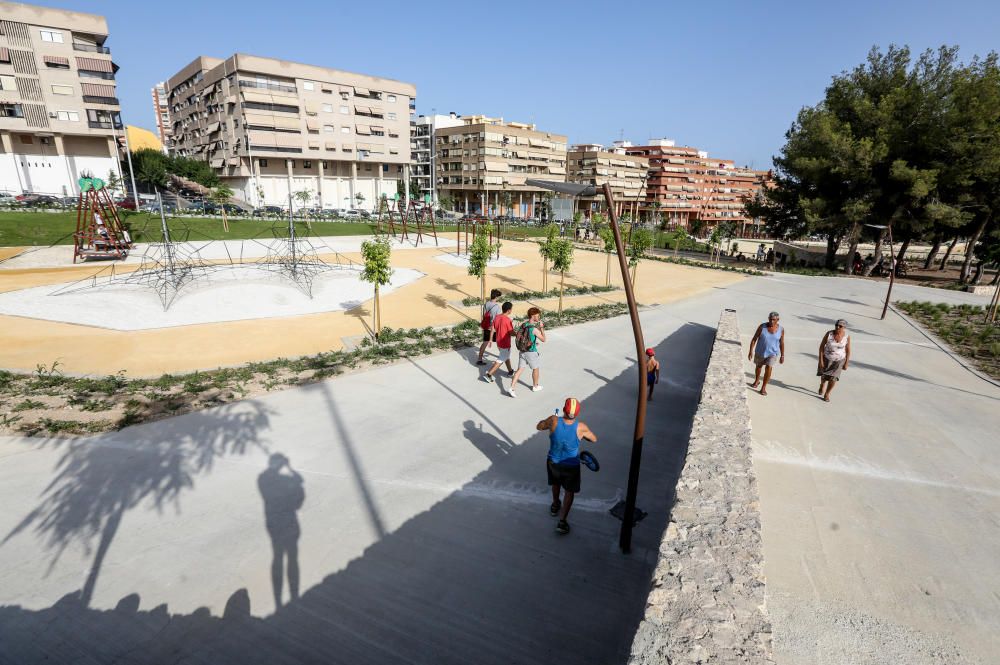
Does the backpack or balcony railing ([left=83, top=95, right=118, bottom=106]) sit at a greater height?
balcony railing ([left=83, top=95, right=118, bottom=106])

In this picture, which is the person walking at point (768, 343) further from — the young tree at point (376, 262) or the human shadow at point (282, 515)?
the young tree at point (376, 262)

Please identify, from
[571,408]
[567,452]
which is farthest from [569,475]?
[571,408]

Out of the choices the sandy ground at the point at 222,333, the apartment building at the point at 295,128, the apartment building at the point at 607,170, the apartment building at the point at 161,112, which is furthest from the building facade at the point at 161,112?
the sandy ground at the point at 222,333

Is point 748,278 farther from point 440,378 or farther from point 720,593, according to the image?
point 720,593

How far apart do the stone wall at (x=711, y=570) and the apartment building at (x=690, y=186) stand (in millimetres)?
104241

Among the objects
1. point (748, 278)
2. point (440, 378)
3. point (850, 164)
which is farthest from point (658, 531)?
point (850, 164)

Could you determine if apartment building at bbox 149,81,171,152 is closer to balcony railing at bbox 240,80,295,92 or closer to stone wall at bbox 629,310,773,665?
balcony railing at bbox 240,80,295,92

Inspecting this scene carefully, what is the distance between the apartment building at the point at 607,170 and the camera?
97.4 metres

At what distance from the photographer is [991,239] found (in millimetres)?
32656

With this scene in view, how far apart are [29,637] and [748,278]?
108ft

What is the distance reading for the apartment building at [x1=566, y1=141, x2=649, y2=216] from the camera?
9744 centimetres

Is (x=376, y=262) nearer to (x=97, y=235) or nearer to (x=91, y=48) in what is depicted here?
(x=97, y=235)

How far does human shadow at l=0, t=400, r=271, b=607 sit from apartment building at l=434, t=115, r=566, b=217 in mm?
76698

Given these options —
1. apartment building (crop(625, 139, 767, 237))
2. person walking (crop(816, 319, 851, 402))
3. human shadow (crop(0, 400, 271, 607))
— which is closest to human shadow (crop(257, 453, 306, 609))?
human shadow (crop(0, 400, 271, 607))
